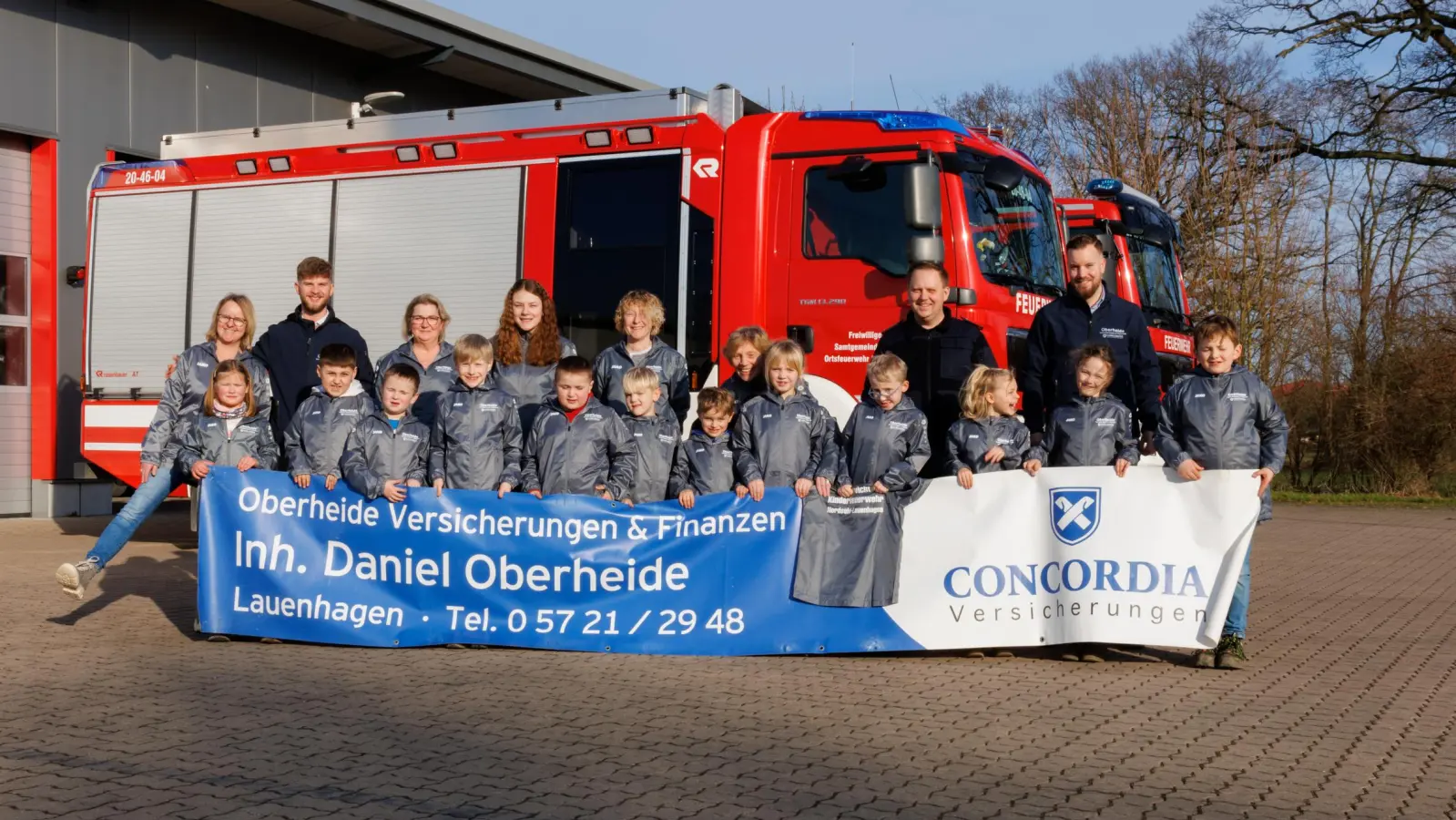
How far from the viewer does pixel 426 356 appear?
8812mm

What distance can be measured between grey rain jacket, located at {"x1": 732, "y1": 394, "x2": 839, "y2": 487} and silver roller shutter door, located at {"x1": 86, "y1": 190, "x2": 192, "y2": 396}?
7302 millimetres

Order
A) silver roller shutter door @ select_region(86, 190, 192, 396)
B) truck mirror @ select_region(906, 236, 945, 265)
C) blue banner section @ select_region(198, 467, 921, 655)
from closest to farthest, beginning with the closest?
blue banner section @ select_region(198, 467, 921, 655)
truck mirror @ select_region(906, 236, 945, 265)
silver roller shutter door @ select_region(86, 190, 192, 396)

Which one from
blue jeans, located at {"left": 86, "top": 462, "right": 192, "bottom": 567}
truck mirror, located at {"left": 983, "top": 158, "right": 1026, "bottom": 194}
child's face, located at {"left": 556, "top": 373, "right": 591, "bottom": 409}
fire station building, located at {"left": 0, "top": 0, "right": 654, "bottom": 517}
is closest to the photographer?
child's face, located at {"left": 556, "top": 373, "right": 591, "bottom": 409}

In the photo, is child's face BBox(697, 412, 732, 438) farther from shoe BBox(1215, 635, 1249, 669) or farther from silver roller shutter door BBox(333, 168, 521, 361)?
silver roller shutter door BBox(333, 168, 521, 361)

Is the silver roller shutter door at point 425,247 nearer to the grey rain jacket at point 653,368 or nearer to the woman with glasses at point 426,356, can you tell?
the woman with glasses at point 426,356

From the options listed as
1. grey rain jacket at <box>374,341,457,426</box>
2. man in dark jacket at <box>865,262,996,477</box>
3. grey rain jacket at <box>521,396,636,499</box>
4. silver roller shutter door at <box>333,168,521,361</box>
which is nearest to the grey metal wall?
silver roller shutter door at <box>333,168,521,361</box>

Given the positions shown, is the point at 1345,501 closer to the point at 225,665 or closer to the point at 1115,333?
the point at 1115,333

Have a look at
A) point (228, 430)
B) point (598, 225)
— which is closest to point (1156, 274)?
point (598, 225)

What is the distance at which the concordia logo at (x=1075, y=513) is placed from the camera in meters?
7.44

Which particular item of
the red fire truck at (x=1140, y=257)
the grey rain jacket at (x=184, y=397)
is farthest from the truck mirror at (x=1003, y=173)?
the red fire truck at (x=1140, y=257)

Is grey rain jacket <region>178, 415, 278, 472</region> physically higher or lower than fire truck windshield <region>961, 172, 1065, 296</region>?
lower

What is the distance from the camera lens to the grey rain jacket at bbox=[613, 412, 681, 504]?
8039 mm

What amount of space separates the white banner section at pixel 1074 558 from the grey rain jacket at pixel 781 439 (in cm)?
67

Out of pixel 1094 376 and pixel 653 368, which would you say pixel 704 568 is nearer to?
pixel 653 368
